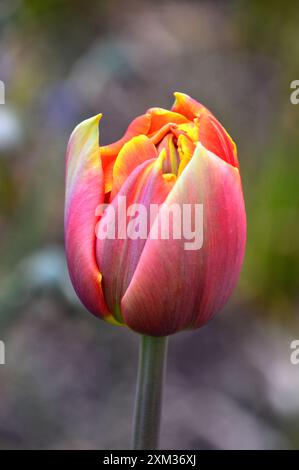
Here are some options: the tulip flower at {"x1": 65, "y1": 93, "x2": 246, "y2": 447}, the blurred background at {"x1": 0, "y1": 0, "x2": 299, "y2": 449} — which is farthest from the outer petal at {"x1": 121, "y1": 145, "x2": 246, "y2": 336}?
the blurred background at {"x1": 0, "y1": 0, "x2": 299, "y2": 449}

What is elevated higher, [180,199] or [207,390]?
[180,199]

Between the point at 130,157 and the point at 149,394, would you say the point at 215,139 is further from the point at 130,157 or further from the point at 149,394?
the point at 149,394

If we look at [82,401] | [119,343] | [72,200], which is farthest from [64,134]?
[72,200]

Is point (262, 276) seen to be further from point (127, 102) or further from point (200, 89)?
point (127, 102)

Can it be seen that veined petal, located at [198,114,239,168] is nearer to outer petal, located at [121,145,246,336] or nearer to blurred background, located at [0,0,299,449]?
outer petal, located at [121,145,246,336]

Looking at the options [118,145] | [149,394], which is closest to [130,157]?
[118,145]

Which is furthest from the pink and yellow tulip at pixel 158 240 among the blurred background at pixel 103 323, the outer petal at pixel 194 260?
the blurred background at pixel 103 323

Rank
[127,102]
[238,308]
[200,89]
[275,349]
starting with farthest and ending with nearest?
[127,102]
[200,89]
[238,308]
[275,349]
